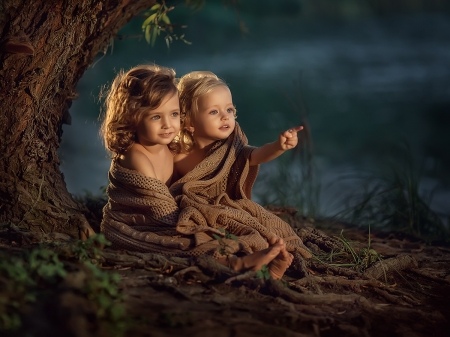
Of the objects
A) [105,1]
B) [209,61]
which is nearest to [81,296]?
[105,1]

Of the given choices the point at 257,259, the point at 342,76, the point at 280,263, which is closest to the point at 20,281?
the point at 257,259

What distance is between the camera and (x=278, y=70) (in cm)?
1496

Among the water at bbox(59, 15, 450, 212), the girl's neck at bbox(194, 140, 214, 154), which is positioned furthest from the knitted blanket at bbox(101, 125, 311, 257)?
the water at bbox(59, 15, 450, 212)

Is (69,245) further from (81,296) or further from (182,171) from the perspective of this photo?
(182,171)

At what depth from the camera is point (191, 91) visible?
3.91 meters

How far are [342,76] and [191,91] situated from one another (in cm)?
1231

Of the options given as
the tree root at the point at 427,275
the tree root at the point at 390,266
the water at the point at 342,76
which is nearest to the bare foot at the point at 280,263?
the tree root at the point at 390,266

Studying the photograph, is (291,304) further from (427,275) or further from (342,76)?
(342,76)

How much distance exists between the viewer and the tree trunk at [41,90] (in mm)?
3756

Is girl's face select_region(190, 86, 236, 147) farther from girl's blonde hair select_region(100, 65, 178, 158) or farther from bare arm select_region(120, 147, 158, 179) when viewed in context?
bare arm select_region(120, 147, 158, 179)

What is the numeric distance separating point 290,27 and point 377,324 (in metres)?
13.8

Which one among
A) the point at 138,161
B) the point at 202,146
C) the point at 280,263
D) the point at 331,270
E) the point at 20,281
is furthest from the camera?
the point at 202,146

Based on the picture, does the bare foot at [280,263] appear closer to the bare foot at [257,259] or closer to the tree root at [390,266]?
the bare foot at [257,259]

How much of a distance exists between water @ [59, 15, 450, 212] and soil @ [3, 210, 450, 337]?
9.13 meters
